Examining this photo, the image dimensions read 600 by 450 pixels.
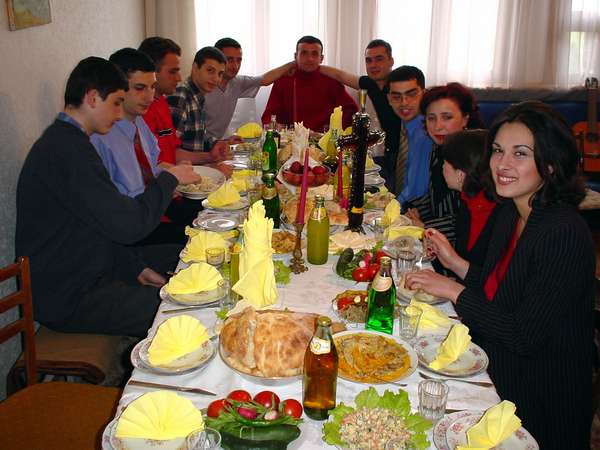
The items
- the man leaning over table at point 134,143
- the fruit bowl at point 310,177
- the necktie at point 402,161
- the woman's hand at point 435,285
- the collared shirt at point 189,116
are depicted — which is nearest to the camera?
the woman's hand at point 435,285

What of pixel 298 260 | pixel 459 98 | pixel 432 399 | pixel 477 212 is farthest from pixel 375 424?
pixel 459 98

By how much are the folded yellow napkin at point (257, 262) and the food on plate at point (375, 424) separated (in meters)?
0.44

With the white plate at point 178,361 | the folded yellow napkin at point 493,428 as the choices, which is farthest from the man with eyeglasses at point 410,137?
the folded yellow napkin at point 493,428

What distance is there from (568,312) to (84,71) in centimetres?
191

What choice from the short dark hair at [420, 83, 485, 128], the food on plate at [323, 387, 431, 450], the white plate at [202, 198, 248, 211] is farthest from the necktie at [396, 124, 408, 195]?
the food on plate at [323, 387, 431, 450]

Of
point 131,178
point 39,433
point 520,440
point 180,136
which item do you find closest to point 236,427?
point 520,440

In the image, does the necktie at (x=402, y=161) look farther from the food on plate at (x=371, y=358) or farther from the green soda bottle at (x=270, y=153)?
the food on plate at (x=371, y=358)

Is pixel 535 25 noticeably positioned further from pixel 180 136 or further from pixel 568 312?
pixel 568 312

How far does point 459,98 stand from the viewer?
9.74ft

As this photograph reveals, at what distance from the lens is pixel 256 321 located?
1.42m

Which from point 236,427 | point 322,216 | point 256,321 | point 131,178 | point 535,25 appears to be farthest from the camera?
point 535,25

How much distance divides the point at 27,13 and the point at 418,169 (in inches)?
84.9

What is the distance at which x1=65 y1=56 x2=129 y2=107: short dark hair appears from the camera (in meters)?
2.25

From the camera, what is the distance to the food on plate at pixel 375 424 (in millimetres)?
1173
